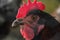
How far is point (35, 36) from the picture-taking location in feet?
8.09

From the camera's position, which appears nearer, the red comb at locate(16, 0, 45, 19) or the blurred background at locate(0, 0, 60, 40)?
the red comb at locate(16, 0, 45, 19)

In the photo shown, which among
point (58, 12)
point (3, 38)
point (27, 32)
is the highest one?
point (58, 12)

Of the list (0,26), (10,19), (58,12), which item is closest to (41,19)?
(10,19)

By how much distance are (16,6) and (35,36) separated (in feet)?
4.57

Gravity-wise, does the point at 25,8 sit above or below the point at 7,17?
above

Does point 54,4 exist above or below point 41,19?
above

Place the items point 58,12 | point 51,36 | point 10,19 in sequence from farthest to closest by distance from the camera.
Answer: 1. point 58,12
2. point 10,19
3. point 51,36

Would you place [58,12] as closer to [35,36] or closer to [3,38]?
[3,38]

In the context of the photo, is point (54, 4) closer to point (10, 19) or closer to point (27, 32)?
point (10, 19)

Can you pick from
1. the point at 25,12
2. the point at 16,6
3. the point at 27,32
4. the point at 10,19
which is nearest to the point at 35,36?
the point at 27,32

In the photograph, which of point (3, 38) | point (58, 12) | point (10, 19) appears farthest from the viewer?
point (58, 12)

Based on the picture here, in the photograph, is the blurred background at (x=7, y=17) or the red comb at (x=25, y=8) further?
the blurred background at (x=7, y=17)

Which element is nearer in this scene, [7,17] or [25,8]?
[25,8]

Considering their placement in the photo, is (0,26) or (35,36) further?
(0,26)
